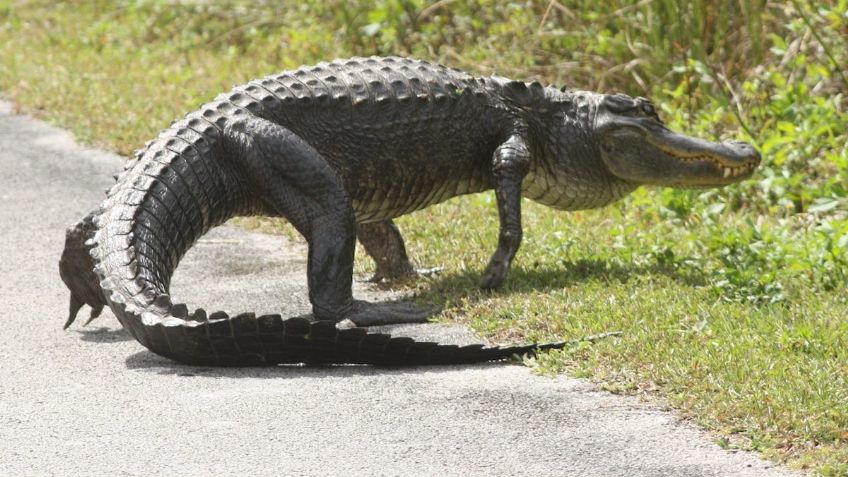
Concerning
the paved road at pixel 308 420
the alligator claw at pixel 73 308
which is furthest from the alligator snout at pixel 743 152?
the alligator claw at pixel 73 308

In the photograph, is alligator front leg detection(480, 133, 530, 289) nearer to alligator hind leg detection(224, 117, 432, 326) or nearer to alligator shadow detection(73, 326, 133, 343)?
alligator hind leg detection(224, 117, 432, 326)

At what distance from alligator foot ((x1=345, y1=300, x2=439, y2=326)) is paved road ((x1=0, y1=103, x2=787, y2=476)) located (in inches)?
4.4

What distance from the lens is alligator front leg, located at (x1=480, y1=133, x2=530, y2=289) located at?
5965 mm

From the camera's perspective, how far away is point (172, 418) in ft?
14.2

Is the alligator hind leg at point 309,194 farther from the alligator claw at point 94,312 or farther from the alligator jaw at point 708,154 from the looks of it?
the alligator jaw at point 708,154

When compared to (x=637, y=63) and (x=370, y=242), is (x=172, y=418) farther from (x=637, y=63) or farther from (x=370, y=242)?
(x=637, y=63)

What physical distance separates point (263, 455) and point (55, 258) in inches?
128

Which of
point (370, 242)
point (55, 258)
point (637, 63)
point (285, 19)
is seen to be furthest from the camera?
point (285, 19)

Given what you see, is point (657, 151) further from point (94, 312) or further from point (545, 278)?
point (94, 312)

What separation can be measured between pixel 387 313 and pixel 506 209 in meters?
0.78

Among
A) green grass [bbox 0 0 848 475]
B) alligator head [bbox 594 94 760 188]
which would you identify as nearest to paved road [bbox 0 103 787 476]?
green grass [bbox 0 0 848 475]

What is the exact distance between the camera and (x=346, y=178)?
5.89 m

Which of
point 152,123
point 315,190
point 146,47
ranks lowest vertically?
point 315,190

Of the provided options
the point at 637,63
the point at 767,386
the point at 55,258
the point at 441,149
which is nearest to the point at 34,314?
the point at 55,258
